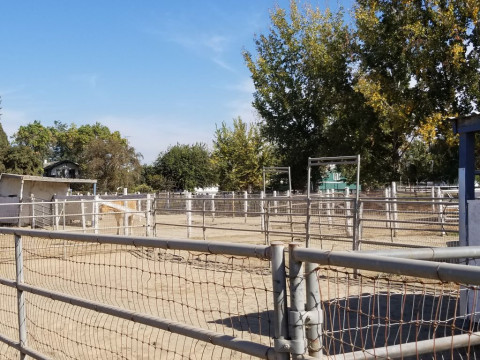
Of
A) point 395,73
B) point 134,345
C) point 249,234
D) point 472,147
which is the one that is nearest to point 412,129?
point 395,73

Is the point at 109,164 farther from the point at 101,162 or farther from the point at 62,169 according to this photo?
the point at 62,169

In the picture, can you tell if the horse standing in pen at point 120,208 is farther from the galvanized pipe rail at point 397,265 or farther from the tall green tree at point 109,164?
the tall green tree at point 109,164

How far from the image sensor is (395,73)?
25.0 metres

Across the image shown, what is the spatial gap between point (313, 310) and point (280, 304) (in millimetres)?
138

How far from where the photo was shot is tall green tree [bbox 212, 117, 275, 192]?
44.2 metres

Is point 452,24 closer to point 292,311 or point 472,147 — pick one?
point 472,147

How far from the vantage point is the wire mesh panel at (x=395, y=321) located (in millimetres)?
2355

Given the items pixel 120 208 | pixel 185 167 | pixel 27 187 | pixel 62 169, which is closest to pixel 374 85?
pixel 120 208

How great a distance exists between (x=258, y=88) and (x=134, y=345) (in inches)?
1129

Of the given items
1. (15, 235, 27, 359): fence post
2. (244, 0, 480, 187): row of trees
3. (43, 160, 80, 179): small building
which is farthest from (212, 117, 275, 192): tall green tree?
(15, 235, 27, 359): fence post

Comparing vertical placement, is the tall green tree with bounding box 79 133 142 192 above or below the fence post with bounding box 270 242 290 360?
above

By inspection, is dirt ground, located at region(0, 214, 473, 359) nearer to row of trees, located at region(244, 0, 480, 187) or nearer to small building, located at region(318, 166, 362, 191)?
row of trees, located at region(244, 0, 480, 187)

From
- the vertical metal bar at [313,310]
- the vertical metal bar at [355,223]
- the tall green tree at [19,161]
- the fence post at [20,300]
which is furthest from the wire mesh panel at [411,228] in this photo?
the tall green tree at [19,161]

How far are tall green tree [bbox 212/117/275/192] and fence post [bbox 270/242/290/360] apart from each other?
1630 inches
